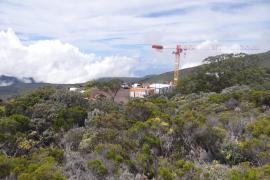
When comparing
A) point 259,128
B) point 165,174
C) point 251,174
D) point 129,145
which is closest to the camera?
point 251,174

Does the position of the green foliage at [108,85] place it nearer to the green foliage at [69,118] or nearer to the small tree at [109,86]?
the small tree at [109,86]

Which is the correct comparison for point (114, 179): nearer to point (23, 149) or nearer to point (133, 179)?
point (133, 179)

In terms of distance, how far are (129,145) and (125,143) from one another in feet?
0.73

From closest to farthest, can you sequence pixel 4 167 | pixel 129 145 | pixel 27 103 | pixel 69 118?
pixel 4 167
pixel 129 145
pixel 69 118
pixel 27 103

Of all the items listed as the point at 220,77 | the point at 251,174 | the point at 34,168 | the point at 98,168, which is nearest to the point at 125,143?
the point at 98,168

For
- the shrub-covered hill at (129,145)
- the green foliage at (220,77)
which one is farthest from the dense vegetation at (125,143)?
the green foliage at (220,77)

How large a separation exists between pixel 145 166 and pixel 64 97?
12.8 meters

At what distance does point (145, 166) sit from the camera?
897 cm

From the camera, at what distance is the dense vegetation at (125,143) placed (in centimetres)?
809

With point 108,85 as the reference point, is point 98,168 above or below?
below

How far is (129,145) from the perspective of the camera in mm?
10664

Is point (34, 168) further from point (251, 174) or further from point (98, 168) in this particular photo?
point (251, 174)

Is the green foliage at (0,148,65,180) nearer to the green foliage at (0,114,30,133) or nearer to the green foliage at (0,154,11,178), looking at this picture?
the green foliage at (0,154,11,178)

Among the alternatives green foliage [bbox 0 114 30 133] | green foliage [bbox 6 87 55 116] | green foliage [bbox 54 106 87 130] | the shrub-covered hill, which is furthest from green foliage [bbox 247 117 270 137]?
green foliage [bbox 6 87 55 116]
